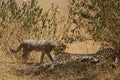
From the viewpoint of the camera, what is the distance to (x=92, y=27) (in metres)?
10.0

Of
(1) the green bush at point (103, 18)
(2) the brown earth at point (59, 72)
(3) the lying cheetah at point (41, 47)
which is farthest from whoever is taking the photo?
(3) the lying cheetah at point (41, 47)

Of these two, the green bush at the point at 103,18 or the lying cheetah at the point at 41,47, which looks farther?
the lying cheetah at the point at 41,47

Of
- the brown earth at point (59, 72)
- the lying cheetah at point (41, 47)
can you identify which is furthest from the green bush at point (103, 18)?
the lying cheetah at point (41, 47)

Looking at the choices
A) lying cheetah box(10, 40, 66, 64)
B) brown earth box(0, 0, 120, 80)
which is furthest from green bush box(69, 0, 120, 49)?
lying cheetah box(10, 40, 66, 64)

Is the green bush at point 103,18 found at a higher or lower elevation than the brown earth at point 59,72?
higher

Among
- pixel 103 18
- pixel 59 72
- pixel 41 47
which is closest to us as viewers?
pixel 103 18

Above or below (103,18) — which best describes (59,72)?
below

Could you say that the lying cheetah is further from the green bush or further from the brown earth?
the green bush

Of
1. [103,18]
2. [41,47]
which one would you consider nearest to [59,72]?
[41,47]

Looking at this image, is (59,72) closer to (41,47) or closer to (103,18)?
(41,47)

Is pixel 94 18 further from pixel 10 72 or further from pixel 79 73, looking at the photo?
pixel 10 72

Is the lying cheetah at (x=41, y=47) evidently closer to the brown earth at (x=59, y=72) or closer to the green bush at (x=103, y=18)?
the brown earth at (x=59, y=72)

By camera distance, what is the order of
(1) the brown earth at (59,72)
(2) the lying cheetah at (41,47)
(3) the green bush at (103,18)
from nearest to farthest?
1. (3) the green bush at (103,18)
2. (1) the brown earth at (59,72)
3. (2) the lying cheetah at (41,47)

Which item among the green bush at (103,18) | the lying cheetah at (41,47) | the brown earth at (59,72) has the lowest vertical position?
the brown earth at (59,72)
